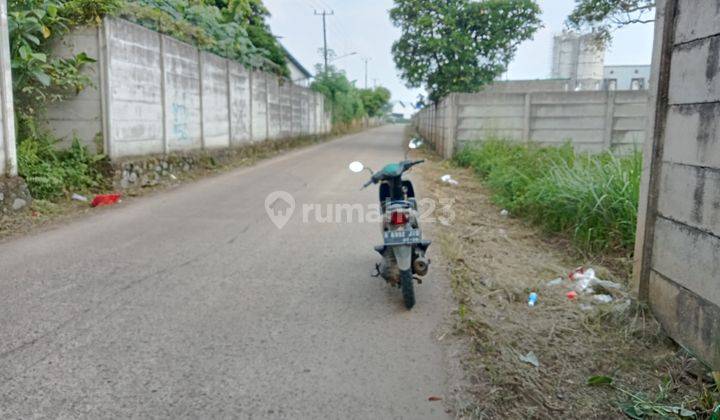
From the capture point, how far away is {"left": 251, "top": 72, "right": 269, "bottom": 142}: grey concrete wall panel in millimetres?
16438

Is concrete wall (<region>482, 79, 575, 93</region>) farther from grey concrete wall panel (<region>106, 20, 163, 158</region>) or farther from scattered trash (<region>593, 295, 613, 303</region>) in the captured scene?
scattered trash (<region>593, 295, 613, 303</region>)

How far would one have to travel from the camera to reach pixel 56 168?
7.93m

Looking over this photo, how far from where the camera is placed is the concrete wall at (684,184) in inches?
119

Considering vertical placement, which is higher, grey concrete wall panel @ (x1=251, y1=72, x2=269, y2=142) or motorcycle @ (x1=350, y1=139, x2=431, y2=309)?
grey concrete wall panel @ (x1=251, y1=72, x2=269, y2=142)

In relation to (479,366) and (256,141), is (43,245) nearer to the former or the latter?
(479,366)

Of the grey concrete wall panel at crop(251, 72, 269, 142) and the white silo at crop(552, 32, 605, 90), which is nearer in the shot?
the grey concrete wall panel at crop(251, 72, 269, 142)

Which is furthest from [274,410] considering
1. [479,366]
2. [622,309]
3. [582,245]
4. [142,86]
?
[142,86]

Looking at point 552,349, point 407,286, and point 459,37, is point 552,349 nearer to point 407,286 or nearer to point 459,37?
point 407,286

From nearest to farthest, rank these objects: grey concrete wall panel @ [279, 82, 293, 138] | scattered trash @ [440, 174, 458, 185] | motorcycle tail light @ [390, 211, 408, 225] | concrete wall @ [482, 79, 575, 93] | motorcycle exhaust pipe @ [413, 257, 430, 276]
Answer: motorcycle tail light @ [390, 211, 408, 225]
motorcycle exhaust pipe @ [413, 257, 430, 276]
scattered trash @ [440, 174, 458, 185]
grey concrete wall panel @ [279, 82, 293, 138]
concrete wall @ [482, 79, 575, 93]

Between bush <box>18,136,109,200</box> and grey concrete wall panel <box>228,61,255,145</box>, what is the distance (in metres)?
6.12

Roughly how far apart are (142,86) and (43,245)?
4.71 meters

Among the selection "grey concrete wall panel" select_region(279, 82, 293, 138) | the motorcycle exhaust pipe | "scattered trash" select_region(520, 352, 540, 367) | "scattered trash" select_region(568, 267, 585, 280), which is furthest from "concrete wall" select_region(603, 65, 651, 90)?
"scattered trash" select_region(520, 352, 540, 367)

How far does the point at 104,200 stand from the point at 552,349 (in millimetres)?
6956

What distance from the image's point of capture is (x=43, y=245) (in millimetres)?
5758
